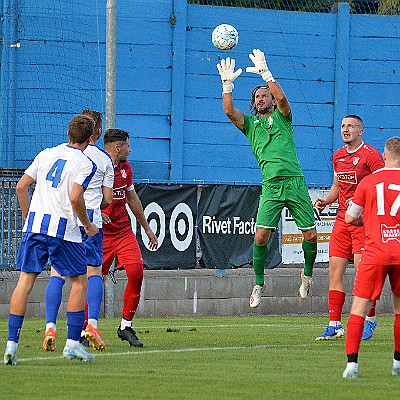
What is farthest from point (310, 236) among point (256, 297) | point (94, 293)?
point (94, 293)

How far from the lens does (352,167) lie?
13.2 meters

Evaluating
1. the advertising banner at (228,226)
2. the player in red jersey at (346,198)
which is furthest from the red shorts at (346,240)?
the advertising banner at (228,226)

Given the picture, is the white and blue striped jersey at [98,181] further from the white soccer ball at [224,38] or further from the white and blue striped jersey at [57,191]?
the white soccer ball at [224,38]

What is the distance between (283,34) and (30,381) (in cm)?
1614

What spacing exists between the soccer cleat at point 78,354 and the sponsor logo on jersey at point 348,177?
4.20m

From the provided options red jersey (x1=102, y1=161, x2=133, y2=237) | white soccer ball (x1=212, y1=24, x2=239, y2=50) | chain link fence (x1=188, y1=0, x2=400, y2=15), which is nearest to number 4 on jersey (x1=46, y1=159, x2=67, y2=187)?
red jersey (x1=102, y1=161, x2=133, y2=237)

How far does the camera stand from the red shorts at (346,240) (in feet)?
42.8

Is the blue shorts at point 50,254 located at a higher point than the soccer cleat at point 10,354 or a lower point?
higher

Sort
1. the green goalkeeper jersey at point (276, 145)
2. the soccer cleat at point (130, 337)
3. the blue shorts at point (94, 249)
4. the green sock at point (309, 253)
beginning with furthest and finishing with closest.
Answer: the green sock at point (309, 253), the green goalkeeper jersey at point (276, 145), the soccer cleat at point (130, 337), the blue shorts at point (94, 249)

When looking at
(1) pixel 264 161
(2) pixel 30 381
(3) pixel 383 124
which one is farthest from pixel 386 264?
(3) pixel 383 124

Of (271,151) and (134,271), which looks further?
(271,151)

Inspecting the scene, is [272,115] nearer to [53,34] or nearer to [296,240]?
[296,240]

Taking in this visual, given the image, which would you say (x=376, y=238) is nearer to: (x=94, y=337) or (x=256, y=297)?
(x=94, y=337)

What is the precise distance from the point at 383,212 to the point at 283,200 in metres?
4.42
